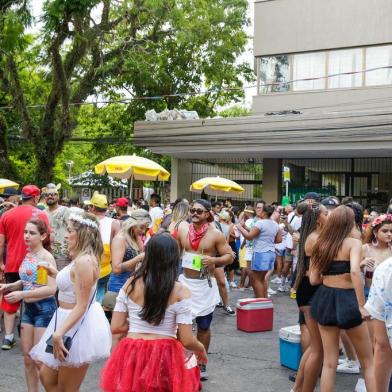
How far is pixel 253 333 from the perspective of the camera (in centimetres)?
806

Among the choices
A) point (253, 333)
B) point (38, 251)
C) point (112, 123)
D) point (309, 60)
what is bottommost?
point (253, 333)

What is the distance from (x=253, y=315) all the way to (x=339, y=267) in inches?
142

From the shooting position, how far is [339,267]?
4660 mm

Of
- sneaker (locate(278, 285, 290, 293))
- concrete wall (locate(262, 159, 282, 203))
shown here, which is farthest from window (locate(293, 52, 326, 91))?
sneaker (locate(278, 285, 290, 293))

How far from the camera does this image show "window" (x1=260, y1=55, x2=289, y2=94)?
67.5 feet

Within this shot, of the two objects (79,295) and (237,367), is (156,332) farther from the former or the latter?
(237,367)

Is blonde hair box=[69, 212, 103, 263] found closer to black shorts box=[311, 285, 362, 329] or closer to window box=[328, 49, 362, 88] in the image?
black shorts box=[311, 285, 362, 329]

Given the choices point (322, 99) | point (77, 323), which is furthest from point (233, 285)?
point (322, 99)

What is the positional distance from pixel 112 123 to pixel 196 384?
24.5 m

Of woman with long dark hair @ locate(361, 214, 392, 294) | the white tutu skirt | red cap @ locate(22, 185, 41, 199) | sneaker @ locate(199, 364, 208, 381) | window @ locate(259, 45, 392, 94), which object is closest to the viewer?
the white tutu skirt

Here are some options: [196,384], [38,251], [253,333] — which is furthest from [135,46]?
[196,384]

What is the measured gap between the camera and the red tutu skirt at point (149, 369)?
323 centimetres

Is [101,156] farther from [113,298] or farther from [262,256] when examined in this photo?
[113,298]

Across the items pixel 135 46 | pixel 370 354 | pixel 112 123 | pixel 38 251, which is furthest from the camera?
pixel 112 123
